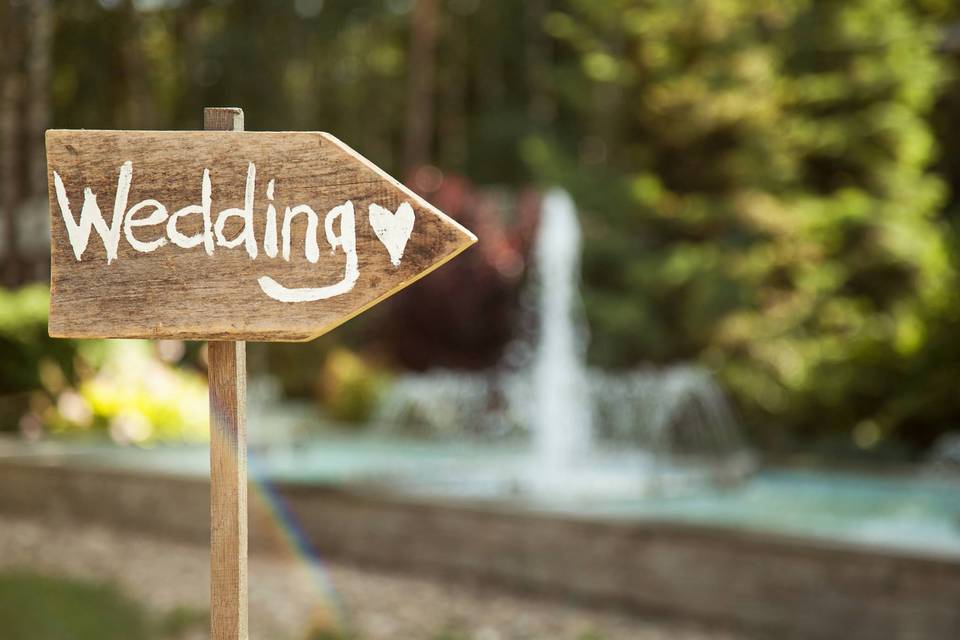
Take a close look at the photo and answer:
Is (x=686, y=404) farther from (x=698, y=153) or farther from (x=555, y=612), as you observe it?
(x=555, y=612)

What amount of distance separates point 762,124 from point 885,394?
3888 mm

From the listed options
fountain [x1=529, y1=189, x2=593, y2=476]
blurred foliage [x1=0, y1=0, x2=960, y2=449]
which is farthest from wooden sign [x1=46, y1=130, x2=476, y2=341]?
blurred foliage [x1=0, y1=0, x2=960, y2=449]

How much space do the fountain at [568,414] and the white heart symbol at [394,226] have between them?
14.8 feet

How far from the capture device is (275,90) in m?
17.9

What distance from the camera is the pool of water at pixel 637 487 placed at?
5.90m

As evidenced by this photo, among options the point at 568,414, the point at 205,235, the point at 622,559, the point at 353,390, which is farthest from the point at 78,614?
the point at 353,390

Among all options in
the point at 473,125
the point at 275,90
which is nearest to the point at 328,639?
the point at 275,90

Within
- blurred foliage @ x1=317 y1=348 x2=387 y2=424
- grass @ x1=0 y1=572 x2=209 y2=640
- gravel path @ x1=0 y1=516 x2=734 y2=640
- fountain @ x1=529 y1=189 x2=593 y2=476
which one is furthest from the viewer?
blurred foliage @ x1=317 y1=348 x2=387 y2=424

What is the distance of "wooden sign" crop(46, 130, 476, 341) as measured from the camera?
6.65 feet

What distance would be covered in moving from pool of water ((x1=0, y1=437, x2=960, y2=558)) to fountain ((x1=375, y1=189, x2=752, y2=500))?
44 mm

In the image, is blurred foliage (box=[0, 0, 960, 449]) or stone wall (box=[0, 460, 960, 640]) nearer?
stone wall (box=[0, 460, 960, 640])

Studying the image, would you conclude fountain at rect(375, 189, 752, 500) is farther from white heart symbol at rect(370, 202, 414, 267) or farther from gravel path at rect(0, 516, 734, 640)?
white heart symbol at rect(370, 202, 414, 267)

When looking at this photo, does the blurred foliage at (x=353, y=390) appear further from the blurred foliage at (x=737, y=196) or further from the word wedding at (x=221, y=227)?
the word wedding at (x=221, y=227)

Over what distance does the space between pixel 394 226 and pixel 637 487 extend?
5.32 meters
